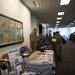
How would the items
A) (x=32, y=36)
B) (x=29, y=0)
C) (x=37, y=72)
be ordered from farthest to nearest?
(x=32, y=36), (x=29, y=0), (x=37, y=72)

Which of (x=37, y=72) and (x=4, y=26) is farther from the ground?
(x=4, y=26)

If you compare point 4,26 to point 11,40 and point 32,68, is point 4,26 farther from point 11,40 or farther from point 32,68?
point 32,68

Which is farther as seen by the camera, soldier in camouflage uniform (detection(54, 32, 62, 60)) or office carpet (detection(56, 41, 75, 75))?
soldier in camouflage uniform (detection(54, 32, 62, 60))

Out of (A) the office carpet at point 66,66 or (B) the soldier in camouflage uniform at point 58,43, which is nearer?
(A) the office carpet at point 66,66

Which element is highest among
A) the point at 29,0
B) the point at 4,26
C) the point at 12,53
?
the point at 29,0

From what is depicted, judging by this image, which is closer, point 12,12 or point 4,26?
point 4,26

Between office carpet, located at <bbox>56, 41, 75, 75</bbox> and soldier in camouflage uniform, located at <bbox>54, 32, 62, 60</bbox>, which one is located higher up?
soldier in camouflage uniform, located at <bbox>54, 32, 62, 60</bbox>

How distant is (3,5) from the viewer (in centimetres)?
279

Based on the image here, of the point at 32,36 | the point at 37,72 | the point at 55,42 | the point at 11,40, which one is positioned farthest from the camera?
the point at 55,42

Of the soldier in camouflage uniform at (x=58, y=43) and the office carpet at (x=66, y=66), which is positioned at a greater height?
the soldier in camouflage uniform at (x=58, y=43)

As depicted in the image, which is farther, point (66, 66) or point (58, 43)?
point (58, 43)

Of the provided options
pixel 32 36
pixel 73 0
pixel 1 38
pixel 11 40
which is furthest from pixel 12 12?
pixel 73 0

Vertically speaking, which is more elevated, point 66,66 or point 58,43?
point 58,43

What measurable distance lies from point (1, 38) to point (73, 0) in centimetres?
328
